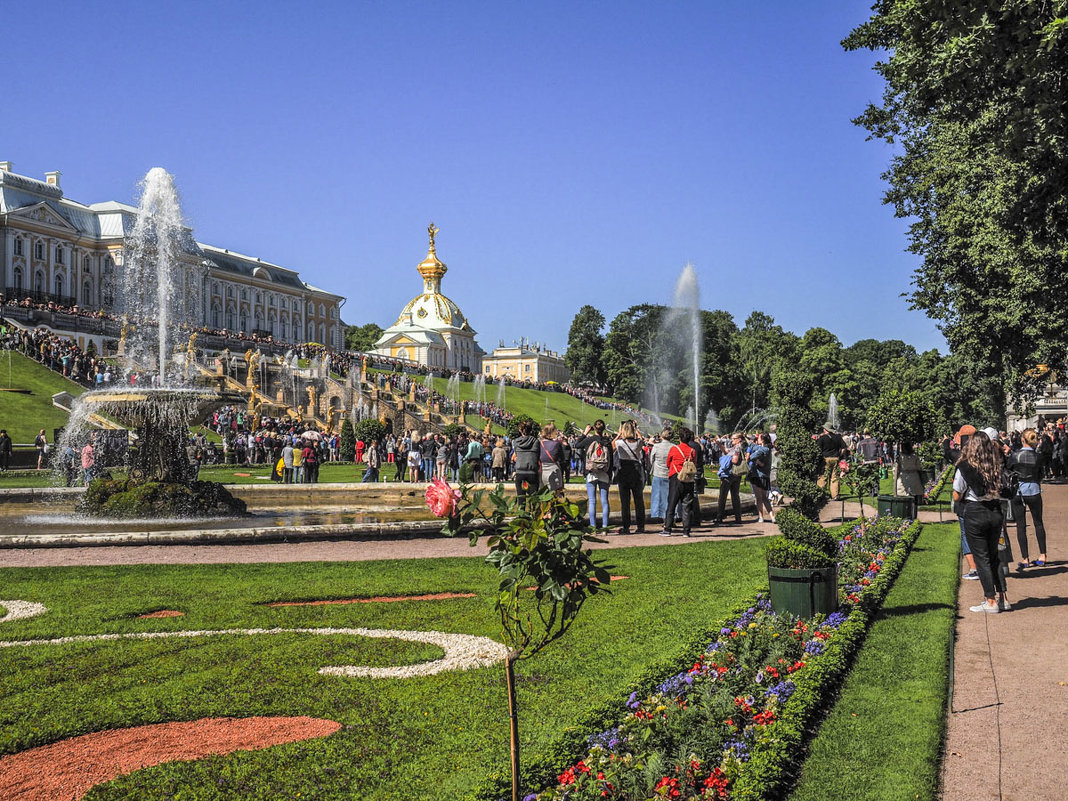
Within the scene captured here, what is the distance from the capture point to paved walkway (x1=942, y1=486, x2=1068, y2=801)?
469 centimetres

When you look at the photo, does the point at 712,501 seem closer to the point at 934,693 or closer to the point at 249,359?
the point at 934,693

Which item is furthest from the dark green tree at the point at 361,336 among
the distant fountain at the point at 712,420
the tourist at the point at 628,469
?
the tourist at the point at 628,469

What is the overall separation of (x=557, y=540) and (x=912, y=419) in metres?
14.7

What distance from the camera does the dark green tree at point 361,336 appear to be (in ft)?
391

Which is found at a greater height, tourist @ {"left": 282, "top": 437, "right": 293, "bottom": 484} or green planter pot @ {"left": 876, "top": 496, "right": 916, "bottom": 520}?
tourist @ {"left": 282, "top": 437, "right": 293, "bottom": 484}

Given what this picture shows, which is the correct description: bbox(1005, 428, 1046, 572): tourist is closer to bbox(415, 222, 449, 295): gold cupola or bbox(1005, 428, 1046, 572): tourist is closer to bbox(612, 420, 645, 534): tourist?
bbox(612, 420, 645, 534): tourist

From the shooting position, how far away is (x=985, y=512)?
8477 mm

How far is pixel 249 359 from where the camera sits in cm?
4478

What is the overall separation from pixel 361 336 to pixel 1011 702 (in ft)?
391

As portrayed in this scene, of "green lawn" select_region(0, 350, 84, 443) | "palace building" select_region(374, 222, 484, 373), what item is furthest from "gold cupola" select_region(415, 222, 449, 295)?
"green lawn" select_region(0, 350, 84, 443)

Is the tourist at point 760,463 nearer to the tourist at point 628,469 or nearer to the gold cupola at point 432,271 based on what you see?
the tourist at point 628,469

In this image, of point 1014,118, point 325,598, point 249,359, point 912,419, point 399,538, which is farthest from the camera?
point 249,359

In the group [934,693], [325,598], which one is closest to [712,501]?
[325,598]

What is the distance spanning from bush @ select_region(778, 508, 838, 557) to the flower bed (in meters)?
0.56
